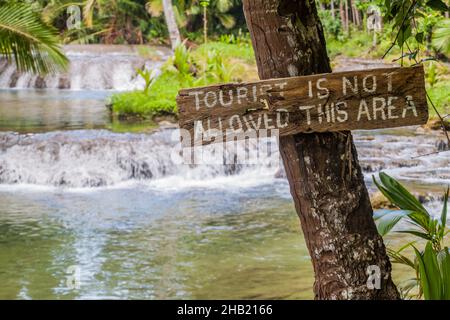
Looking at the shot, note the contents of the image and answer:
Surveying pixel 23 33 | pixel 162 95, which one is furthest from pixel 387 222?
pixel 162 95

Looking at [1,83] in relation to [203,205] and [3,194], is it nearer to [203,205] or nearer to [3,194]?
[3,194]

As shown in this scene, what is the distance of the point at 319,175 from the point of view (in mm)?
2715

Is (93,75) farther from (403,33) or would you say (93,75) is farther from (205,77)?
(403,33)

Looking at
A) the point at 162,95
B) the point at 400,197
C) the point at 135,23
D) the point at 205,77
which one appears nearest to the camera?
the point at 400,197

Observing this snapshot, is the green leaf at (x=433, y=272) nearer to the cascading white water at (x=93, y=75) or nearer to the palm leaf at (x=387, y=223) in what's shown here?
the palm leaf at (x=387, y=223)

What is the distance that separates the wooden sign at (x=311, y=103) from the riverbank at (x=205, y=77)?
8619mm

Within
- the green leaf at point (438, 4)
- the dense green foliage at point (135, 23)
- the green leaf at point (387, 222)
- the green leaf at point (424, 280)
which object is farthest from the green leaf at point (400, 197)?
the dense green foliage at point (135, 23)

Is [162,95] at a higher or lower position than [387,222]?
higher

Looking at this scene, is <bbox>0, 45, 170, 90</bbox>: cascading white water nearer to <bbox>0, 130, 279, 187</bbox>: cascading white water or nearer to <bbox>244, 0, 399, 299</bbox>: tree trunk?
<bbox>0, 130, 279, 187</bbox>: cascading white water

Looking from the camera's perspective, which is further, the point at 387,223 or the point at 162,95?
the point at 162,95

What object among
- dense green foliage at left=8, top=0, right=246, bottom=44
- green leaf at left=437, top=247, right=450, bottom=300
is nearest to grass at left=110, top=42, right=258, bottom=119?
dense green foliage at left=8, top=0, right=246, bottom=44

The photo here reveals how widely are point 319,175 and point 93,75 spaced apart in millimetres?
18172

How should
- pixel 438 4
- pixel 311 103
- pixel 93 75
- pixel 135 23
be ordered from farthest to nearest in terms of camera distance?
pixel 135 23 → pixel 93 75 → pixel 438 4 → pixel 311 103
